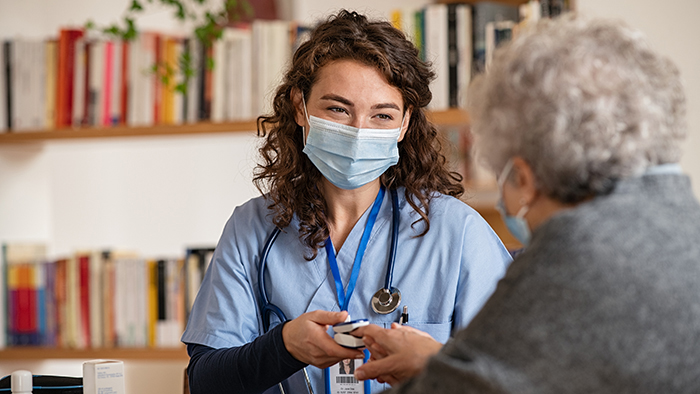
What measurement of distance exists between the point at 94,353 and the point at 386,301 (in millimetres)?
1433

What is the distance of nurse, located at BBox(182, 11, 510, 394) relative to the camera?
4.28 feet

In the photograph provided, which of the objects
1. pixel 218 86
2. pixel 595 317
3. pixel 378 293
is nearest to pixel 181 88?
pixel 218 86

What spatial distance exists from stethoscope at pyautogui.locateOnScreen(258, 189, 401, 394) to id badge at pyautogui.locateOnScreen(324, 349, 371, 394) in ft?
0.13

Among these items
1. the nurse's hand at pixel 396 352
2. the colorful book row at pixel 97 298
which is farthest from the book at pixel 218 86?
the nurse's hand at pixel 396 352

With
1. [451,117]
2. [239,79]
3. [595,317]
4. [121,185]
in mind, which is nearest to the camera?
[595,317]

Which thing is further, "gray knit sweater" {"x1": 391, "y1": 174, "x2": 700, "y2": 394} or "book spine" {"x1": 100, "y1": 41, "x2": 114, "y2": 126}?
"book spine" {"x1": 100, "y1": 41, "x2": 114, "y2": 126}

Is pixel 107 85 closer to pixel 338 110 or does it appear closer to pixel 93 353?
pixel 93 353

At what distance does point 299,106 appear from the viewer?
1482mm

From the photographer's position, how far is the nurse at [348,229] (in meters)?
1.30

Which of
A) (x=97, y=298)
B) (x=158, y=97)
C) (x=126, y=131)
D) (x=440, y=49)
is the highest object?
(x=440, y=49)

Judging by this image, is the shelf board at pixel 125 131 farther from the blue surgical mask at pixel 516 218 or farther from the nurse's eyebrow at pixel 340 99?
the blue surgical mask at pixel 516 218

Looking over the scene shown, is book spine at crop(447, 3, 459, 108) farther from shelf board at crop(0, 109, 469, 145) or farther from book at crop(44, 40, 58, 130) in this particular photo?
book at crop(44, 40, 58, 130)

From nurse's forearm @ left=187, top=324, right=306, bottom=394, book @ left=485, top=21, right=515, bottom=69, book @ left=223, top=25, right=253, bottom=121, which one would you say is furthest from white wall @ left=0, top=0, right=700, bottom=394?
nurse's forearm @ left=187, top=324, right=306, bottom=394

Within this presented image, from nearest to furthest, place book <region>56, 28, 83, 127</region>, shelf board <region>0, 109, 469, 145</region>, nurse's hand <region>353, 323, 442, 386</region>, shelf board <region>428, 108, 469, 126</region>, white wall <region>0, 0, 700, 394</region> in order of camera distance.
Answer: nurse's hand <region>353, 323, 442, 386</region> < shelf board <region>428, 108, 469, 126</region> < shelf board <region>0, 109, 469, 145</region> < book <region>56, 28, 83, 127</region> < white wall <region>0, 0, 700, 394</region>
